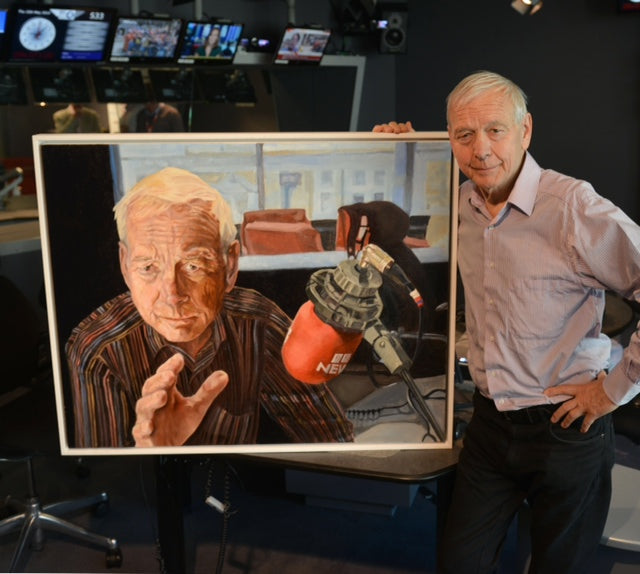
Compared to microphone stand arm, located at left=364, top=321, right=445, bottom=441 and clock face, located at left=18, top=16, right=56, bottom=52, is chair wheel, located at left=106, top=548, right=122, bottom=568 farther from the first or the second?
clock face, located at left=18, top=16, right=56, bottom=52

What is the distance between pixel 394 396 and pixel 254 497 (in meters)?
1.52

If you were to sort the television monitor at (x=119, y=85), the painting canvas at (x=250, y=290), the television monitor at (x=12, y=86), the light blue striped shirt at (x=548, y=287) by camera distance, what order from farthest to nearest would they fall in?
the television monitor at (x=119, y=85) < the television monitor at (x=12, y=86) < the painting canvas at (x=250, y=290) < the light blue striped shirt at (x=548, y=287)

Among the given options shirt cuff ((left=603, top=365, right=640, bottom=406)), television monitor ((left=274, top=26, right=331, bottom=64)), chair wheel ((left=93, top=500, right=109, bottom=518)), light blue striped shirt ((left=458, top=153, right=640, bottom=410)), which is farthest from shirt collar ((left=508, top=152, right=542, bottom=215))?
television monitor ((left=274, top=26, right=331, bottom=64))

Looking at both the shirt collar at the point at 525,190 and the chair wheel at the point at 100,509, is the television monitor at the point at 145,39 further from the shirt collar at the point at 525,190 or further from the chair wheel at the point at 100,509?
the shirt collar at the point at 525,190

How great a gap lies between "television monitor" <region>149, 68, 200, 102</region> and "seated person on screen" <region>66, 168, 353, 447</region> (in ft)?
14.4

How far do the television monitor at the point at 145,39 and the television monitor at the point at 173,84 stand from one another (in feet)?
0.67

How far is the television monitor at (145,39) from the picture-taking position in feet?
18.4

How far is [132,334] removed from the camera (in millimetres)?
2070

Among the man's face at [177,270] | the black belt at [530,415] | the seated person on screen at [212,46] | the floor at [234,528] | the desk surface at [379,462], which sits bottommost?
the floor at [234,528]

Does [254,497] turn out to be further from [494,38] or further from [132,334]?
[494,38]

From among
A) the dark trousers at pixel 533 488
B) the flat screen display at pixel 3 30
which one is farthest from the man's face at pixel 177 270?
the flat screen display at pixel 3 30

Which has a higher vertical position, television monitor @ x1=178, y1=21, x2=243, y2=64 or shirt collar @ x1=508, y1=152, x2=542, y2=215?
television monitor @ x1=178, y1=21, x2=243, y2=64

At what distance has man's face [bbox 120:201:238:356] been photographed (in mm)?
2012

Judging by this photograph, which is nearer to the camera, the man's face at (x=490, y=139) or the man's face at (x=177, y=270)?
the man's face at (x=490, y=139)
